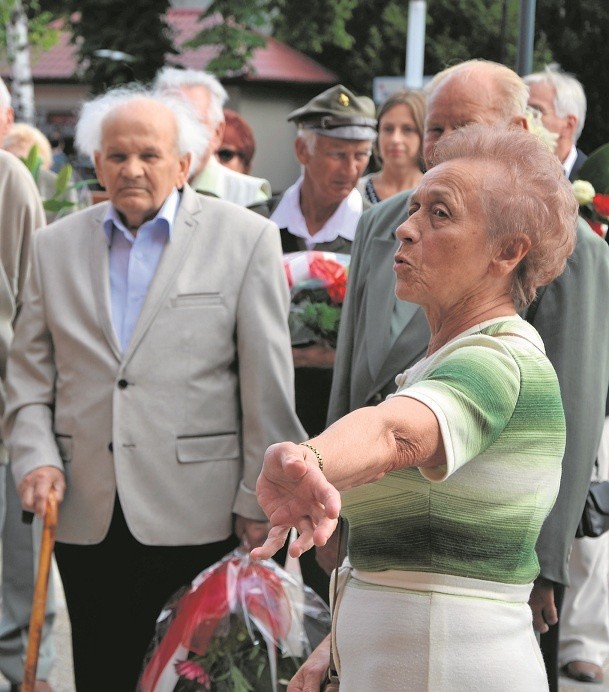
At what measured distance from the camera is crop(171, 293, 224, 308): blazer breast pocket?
4012 mm

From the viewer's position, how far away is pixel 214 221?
4.18 m

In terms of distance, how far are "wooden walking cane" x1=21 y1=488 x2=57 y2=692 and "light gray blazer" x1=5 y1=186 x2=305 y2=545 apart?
0.52 ft

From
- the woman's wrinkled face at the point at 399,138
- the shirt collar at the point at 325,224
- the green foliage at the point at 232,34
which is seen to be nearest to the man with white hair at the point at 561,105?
the woman's wrinkled face at the point at 399,138

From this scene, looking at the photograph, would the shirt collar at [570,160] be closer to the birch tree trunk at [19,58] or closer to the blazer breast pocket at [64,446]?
the blazer breast pocket at [64,446]

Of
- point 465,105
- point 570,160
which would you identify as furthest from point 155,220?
point 570,160

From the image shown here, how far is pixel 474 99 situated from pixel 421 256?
1.35 meters

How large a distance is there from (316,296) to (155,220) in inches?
26.9

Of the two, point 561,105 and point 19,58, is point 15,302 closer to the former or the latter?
point 561,105

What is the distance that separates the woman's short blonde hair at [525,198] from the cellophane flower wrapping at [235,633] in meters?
1.47

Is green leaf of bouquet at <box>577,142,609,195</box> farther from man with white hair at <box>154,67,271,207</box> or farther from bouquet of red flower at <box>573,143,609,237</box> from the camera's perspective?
man with white hair at <box>154,67,271,207</box>

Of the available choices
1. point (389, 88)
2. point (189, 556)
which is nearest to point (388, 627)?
point (189, 556)

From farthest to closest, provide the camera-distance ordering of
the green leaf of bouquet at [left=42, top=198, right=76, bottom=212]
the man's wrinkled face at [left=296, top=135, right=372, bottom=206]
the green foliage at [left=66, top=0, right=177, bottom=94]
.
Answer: the green foliage at [left=66, top=0, right=177, bottom=94], the green leaf of bouquet at [left=42, top=198, right=76, bottom=212], the man's wrinkled face at [left=296, top=135, right=372, bottom=206]

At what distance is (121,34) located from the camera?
26844 millimetres

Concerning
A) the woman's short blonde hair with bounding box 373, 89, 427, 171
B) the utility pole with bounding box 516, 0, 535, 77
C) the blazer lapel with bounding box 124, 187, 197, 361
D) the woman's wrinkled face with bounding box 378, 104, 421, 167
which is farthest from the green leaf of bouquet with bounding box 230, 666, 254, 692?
the utility pole with bounding box 516, 0, 535, 77
